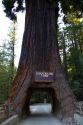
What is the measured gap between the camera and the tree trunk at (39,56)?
1842 cm

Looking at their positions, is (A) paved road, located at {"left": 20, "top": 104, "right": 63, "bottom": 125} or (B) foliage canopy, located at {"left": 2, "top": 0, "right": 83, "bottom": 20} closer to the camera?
(A) paved road, located at {"left": 20, "top": 104, "right": 63, "bottom": 125}

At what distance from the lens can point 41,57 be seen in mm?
19375

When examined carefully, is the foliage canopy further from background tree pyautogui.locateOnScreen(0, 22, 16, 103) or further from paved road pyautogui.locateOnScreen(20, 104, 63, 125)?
background tree pyautogui.locateOnScreen(0, 22, 16, 103)

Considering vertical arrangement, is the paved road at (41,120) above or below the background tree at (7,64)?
below

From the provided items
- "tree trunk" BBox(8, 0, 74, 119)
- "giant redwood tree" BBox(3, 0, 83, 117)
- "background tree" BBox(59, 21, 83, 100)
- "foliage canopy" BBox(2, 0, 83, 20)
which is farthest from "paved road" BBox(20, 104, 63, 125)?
"background tree" BBox(59, 21, 83, 100)

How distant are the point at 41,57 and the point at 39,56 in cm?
15

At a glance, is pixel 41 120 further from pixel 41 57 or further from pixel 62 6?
pixel 62 6

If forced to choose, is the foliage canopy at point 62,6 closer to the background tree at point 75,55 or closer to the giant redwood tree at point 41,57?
the giant redwood tree at point 41,57

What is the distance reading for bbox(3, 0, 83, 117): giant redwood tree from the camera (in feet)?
60.4

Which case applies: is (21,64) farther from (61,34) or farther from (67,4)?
(61,34)

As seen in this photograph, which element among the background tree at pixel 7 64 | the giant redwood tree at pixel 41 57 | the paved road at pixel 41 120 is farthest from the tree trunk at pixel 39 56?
the background tree at pixel 7 64

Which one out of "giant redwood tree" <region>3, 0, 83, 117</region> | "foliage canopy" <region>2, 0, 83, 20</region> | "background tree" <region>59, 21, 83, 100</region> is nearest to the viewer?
"giant redwood tree" <region>3, 0, 83, 117</region>

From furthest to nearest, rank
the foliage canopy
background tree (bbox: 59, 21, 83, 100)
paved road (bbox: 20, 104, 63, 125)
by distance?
background tree (bbox: 59, 21, 83, 100)
the foliage canopy
paved road (bbox: 20, 104, 63, 125)

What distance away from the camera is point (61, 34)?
51.0m
